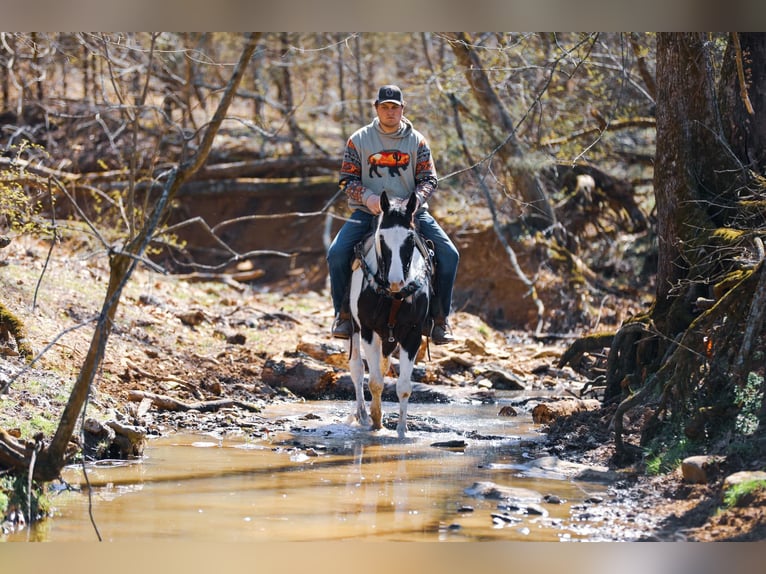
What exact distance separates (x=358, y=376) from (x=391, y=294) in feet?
3.79

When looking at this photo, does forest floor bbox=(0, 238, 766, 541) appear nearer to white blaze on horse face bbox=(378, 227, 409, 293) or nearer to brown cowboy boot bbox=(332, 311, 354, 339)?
brown cowboy boot bbox=(332, 311, 354, 339)

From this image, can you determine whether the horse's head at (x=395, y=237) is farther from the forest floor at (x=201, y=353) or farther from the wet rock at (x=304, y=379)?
the wet rock at (x=304, y=379)

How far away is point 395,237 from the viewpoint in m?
7.78

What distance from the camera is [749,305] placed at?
6871 mm

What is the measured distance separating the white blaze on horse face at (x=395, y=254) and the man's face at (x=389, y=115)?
0.88 meters

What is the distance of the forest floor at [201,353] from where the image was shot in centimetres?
605

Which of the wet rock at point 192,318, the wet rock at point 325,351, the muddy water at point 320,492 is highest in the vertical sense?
the wet rock at point 192,318

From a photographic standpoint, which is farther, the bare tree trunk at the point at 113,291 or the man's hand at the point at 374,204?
the man's hand at the point at 374,204

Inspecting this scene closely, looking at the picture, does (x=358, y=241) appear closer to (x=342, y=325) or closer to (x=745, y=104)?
(x=342, y=325)

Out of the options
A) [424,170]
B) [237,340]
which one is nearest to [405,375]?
[424,170]

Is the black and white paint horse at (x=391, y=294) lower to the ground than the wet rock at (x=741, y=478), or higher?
higher

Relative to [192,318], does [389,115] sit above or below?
above

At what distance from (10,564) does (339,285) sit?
4004 mm

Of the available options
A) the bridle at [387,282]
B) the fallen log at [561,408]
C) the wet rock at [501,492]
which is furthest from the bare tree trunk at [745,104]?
the wet rock at [501,492]
